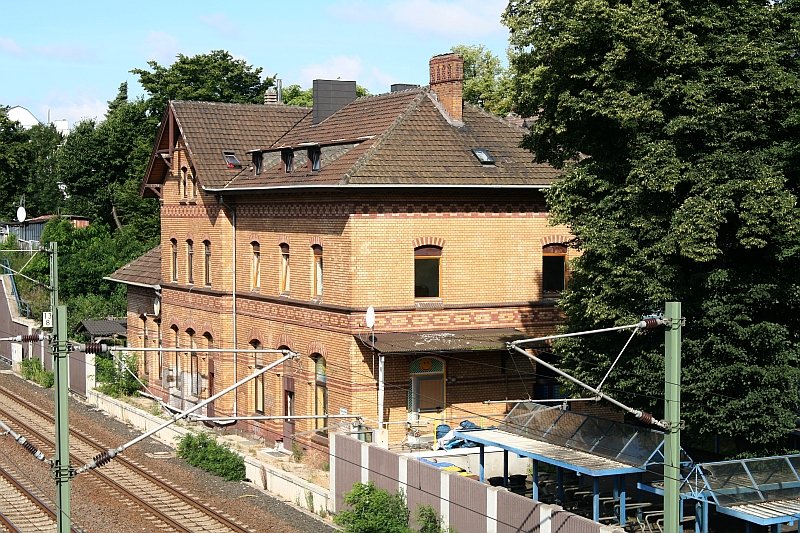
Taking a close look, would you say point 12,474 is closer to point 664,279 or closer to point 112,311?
point 664,279

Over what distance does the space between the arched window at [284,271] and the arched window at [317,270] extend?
1.70 meters

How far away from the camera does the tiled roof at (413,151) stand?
32406 millimetres

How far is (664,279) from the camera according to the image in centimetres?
2414

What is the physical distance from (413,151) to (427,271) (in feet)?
11.0

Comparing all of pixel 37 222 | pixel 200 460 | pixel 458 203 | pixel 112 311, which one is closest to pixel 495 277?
pixel 458 203

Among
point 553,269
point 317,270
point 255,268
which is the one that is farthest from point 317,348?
point 553,269

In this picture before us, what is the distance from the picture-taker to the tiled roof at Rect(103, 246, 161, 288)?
46931 mm

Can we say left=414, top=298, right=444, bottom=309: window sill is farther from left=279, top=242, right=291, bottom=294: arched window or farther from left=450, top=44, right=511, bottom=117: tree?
left=450, top=44, right=511, bottom=117: tree

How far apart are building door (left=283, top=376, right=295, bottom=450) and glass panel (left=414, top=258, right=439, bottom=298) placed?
17.2 ft

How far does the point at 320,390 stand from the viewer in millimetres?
34188

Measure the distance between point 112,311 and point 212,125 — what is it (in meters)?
20.3

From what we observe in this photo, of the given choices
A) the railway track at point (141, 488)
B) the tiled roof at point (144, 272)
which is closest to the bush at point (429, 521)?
the railway track at point (141, 488)

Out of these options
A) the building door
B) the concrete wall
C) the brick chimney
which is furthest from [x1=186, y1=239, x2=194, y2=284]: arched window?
the concrete wall

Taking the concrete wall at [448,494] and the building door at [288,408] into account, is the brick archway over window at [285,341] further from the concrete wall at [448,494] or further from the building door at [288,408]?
the concrete wall at [448,494]
